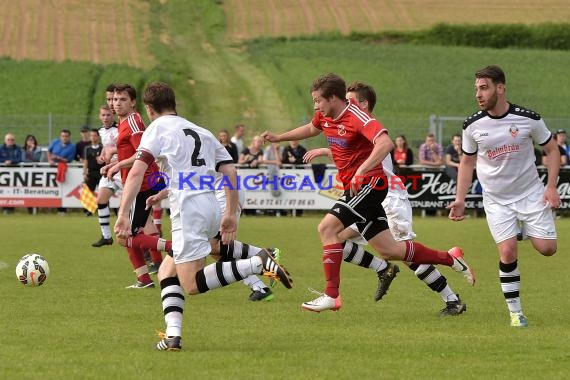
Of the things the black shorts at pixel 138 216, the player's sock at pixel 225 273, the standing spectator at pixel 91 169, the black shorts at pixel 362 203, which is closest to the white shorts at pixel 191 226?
the player's sock at pixel 225 273

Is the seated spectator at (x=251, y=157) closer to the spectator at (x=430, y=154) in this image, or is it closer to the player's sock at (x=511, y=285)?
the spectator at (x=430, y=154)

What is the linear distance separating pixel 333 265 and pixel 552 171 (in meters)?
2.00

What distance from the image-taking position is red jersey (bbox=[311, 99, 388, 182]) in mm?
9195

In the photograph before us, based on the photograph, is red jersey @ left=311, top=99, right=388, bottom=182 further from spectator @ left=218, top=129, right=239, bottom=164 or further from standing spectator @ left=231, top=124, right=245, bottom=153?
standing spectator @ left=231, top=124, right=245, bottom=153

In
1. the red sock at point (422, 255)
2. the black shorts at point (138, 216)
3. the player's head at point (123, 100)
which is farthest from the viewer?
the player's head at point (123, 100)

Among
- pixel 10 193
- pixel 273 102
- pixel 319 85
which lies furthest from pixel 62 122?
pixel 319 85

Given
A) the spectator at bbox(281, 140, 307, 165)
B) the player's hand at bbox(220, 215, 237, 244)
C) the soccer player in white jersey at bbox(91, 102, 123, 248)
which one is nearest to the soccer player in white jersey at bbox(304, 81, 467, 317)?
the player's hand at bbox(220, 215, 237, 244)

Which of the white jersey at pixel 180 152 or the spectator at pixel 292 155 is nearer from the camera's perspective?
the white jersey at pixel 180 152

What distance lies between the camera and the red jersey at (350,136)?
30.2 ft

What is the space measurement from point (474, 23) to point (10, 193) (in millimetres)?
41795

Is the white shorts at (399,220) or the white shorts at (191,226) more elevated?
the white shorts at (191,226)

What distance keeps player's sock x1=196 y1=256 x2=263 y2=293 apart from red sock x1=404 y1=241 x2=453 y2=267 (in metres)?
2.30

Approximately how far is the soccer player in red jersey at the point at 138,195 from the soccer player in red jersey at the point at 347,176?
8.29 ft

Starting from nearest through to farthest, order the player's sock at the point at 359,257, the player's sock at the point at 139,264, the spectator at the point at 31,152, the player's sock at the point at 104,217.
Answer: the player's sock at the point at 359,257 < the player's sock at the point at 139,264 < the player's sock at the point at 104,217 < the spectator at the point at 31,152
